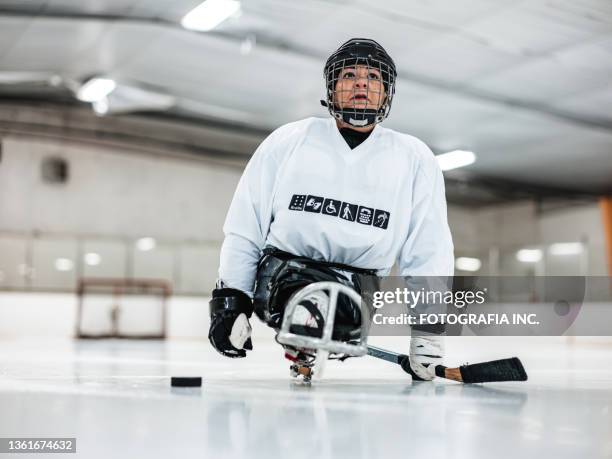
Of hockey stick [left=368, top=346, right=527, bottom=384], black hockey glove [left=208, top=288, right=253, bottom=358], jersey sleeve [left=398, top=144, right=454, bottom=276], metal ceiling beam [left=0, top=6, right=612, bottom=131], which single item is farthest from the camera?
metal ceiling beam [left=0, top=6, right=612, bottom=131]

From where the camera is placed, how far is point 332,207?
2.55 meters

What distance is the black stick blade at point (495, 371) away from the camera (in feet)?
8.46

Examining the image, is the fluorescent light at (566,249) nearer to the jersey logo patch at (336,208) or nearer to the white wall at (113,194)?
the white wall at (113,194)

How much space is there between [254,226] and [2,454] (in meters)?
1.45

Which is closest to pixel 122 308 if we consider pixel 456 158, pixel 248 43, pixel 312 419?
pixel 248 43

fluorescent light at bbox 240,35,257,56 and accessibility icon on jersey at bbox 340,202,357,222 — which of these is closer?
accessibility icon on jersey at bbox 340,202,357,222

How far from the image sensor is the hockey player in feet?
8.32

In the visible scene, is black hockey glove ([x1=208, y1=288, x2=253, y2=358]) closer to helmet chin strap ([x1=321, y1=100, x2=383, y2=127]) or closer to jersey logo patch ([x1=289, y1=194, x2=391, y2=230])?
jersey logo patch ([x1=289, y1=194, x2=391, y2=230])

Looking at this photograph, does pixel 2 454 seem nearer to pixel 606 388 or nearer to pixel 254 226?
pixel 254 226

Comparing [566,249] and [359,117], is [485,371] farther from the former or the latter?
[566,249]

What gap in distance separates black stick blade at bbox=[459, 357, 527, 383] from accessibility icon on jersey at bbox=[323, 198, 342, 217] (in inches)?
28.5

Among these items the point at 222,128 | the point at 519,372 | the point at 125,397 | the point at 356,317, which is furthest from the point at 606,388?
the point at 222,128

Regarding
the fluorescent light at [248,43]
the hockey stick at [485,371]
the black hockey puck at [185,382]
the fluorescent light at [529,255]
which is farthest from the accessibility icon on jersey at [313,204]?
the fluorescent light at [529,255]

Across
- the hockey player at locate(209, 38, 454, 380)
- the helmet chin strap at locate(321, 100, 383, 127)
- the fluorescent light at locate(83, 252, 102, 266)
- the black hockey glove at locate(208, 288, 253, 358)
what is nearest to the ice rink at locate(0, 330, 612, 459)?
the black hockey glove at locate(208, 288, 253, 358)
